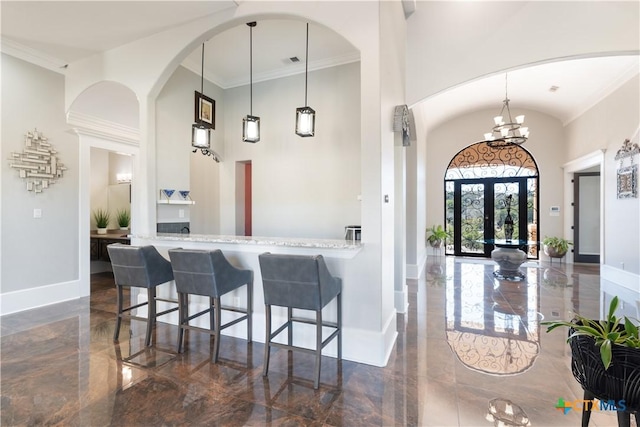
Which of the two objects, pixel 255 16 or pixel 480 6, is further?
pixel 480 6

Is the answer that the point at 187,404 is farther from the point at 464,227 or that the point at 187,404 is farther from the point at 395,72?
the point at 464,227

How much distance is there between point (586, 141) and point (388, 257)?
21.9 ft

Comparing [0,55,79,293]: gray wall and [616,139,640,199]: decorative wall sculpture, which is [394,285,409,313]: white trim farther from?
[0,55,79,293]: gray wall

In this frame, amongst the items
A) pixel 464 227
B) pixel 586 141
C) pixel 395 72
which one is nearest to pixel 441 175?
pixel 464 227

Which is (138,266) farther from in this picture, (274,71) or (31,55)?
(274,71)

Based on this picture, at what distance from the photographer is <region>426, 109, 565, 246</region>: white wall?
25.4ft

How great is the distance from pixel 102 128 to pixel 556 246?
32.4 feet

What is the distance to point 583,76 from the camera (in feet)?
17.6

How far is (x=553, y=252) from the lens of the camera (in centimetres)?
745

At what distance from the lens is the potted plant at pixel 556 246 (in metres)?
7.32

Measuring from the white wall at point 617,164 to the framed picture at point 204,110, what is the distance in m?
6.75

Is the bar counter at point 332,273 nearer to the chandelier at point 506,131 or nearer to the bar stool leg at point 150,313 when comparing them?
the bar stool leg at point 150,313

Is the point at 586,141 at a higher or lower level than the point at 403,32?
lower

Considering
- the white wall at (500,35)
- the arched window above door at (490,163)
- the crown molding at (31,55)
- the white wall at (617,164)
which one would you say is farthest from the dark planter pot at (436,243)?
the crown molding at (31,55)
